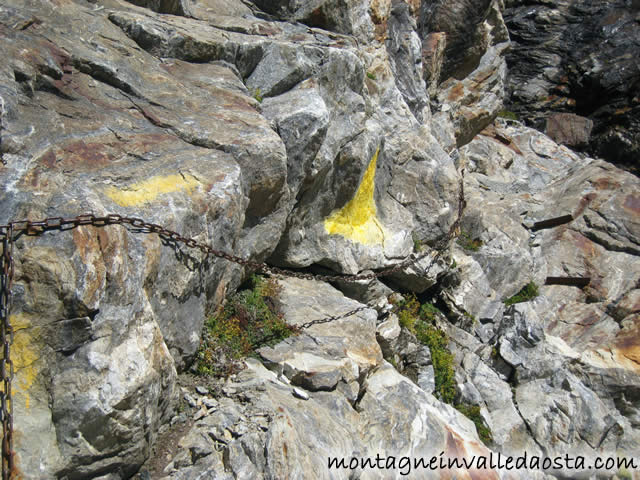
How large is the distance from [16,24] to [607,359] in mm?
15239

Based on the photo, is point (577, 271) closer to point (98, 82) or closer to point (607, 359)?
point (607, 359)

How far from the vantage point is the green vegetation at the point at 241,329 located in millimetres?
6906

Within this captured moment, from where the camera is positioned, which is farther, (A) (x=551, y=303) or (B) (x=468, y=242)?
(B) (x=468, y=242)

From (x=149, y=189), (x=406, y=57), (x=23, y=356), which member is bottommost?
(x=23, y=356)

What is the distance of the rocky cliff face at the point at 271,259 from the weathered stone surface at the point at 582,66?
13632mm

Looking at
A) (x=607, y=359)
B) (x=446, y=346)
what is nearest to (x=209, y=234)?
(x=446, y=346)

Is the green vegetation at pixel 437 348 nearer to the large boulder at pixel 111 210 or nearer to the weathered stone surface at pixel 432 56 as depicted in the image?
the large boulder at pixel 111 210

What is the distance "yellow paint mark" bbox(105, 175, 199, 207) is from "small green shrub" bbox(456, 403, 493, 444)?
8.07 metres

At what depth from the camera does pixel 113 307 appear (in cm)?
494

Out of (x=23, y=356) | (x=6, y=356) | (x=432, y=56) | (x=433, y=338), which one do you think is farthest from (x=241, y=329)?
(x=432, y=56)

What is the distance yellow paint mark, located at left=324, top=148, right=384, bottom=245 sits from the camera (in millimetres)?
11023

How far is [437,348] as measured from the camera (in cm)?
1214

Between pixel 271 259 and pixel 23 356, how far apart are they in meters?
6.16

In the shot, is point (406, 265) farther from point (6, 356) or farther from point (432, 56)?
point (432, 56)
